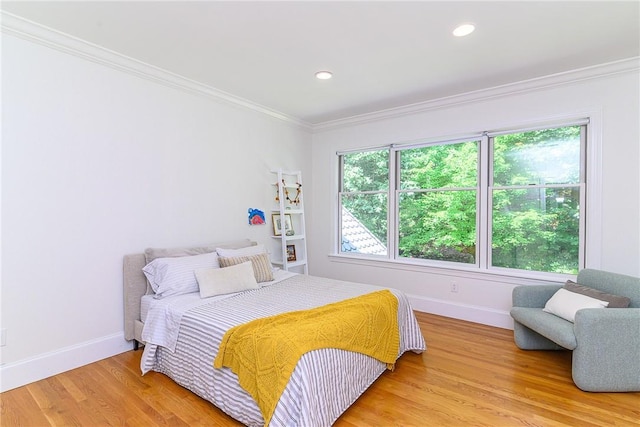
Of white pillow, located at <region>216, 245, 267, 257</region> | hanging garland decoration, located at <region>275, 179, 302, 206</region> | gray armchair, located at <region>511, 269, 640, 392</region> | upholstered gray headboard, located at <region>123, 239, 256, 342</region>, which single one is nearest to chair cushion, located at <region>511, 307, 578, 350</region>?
gray armchair, located at <region>511, 269, 640, 392</region>

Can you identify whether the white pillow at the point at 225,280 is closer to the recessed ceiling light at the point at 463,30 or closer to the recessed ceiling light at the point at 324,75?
the recessed ceiling light at the point at 324,75

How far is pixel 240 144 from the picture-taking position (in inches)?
152

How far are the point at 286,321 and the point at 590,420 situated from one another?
1886 millimetres

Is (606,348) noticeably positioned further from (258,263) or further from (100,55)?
(100,55)

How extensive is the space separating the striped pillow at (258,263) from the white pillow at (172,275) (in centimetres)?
22

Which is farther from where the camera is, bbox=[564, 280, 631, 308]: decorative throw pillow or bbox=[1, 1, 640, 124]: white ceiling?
bbox=[564, 280, 631, 308]: decorative throw pillow

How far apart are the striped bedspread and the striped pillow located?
24 cm

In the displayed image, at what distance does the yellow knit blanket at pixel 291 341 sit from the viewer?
172 cm

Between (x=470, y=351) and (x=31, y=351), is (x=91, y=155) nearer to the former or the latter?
(x=31, y=351)

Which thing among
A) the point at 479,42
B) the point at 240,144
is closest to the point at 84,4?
the point at 240,144

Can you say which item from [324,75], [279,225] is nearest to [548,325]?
[324,75]

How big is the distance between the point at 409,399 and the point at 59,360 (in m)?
2.56

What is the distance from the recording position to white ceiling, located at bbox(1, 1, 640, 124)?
207 cm

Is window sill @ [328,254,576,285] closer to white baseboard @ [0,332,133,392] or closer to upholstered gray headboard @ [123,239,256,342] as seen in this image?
upholstered gray headboard @ [123,239,256,342]
